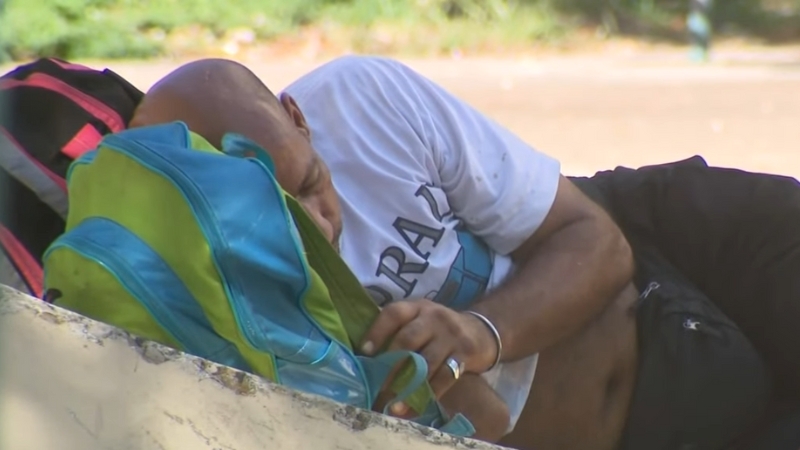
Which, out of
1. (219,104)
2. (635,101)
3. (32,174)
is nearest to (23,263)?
(32,174)

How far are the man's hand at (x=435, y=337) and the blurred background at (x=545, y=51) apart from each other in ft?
16.8

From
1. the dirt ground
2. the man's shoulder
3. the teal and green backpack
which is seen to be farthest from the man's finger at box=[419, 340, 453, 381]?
the dirt ground

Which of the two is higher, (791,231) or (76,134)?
(76,134)

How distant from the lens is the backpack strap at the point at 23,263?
5.76ft

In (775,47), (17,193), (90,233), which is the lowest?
(775,47)

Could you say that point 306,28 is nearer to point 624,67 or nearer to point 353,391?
point 624,67

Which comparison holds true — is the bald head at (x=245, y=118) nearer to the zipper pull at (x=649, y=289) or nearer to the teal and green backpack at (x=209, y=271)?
the teal and green backpack at (x=209, y=271)

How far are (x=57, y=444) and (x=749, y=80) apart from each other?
31.0ft

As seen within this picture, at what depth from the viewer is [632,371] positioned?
2.01 metres

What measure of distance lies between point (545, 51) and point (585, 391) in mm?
10955

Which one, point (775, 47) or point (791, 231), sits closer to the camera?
point (791, 231)

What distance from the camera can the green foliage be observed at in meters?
11.9

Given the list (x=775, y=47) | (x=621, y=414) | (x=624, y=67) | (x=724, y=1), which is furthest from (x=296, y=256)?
(x=724, y=1)

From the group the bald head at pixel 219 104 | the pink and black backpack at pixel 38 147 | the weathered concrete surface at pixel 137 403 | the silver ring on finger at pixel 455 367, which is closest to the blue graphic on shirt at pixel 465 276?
the silver ring on finger at pixel 455 367
